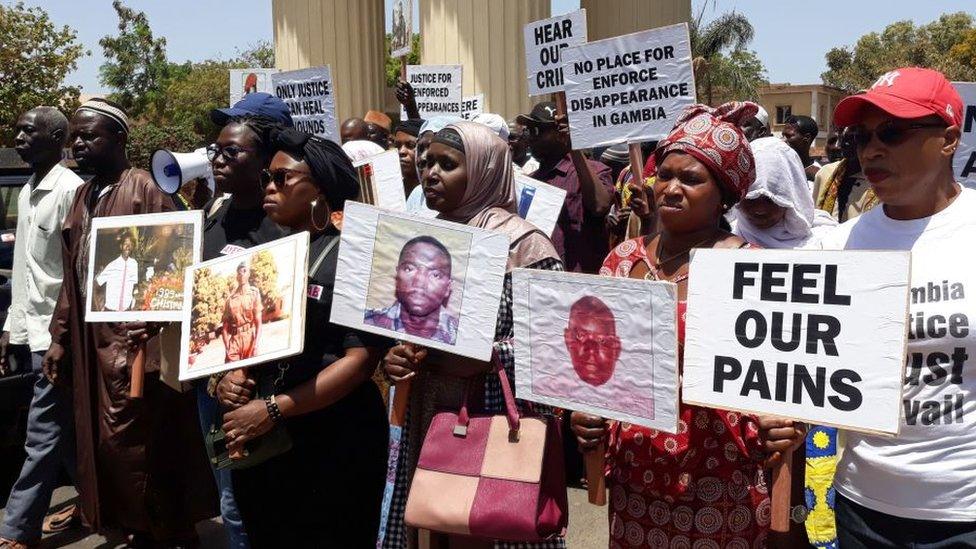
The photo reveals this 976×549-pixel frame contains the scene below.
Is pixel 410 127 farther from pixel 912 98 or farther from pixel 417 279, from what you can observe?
pixel 912 98

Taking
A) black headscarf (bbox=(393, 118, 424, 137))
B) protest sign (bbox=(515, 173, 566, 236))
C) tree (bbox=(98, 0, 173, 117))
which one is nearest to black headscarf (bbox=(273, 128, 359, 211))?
protest sign (bbox=(515, 173, 566, 236))

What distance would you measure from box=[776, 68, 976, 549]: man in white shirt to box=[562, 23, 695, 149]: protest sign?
2.17 m

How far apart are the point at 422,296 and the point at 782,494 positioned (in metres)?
1.14

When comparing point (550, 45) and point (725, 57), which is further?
point (725, 57)

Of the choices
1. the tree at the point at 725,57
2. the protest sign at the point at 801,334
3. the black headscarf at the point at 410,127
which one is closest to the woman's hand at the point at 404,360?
the protest sign at the point at 801,334

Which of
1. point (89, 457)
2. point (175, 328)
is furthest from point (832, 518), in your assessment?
point (89, 457)

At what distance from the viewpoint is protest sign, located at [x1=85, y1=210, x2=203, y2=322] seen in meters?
3.38

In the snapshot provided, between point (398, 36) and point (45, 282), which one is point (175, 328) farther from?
point (398, 36)

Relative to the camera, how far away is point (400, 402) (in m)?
2.96

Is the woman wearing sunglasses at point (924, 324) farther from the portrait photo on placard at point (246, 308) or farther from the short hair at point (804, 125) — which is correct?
the short hair at point (804, 125)

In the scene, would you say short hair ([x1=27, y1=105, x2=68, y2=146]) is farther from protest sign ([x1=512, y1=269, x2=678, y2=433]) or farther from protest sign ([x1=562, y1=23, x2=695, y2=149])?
protest sign ([x1=512, y1=269, x2=678, y2=433])

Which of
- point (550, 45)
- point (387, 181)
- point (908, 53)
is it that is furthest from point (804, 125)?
point (908, 53)

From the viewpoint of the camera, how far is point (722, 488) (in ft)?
8.17

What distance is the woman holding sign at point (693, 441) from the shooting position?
8.13ft
